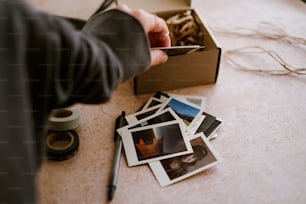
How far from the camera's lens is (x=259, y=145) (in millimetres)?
840

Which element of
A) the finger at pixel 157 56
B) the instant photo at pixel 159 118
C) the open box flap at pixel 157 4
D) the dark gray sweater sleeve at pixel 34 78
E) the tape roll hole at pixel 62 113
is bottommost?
the instant photo at pixel 159 118

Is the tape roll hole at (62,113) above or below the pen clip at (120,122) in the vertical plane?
above

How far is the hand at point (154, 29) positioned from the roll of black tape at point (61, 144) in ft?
0.79

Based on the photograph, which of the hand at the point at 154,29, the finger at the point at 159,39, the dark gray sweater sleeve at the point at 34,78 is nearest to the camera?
the dark gray sweater sleeve at the point at 34,78

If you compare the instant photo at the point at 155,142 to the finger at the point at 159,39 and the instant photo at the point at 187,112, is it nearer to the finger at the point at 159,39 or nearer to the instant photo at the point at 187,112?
the instant photo at the point at 187,112

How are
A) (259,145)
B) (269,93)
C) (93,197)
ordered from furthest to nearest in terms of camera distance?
(269,93) < (259,145) < (93,197)

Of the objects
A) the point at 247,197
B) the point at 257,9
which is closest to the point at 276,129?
the point at 247,197

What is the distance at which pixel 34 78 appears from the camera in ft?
1.48

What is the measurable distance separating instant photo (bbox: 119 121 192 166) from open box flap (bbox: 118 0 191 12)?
41cm

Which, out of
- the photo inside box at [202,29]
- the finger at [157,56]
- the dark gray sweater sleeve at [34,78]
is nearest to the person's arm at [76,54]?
the dark gray sweater sleeve at [34,78]

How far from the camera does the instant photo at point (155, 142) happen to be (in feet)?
2.61

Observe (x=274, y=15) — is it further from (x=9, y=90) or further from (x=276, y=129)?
(x=9, y=90)

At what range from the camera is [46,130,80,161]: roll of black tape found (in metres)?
0.78

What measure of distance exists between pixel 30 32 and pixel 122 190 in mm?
409
